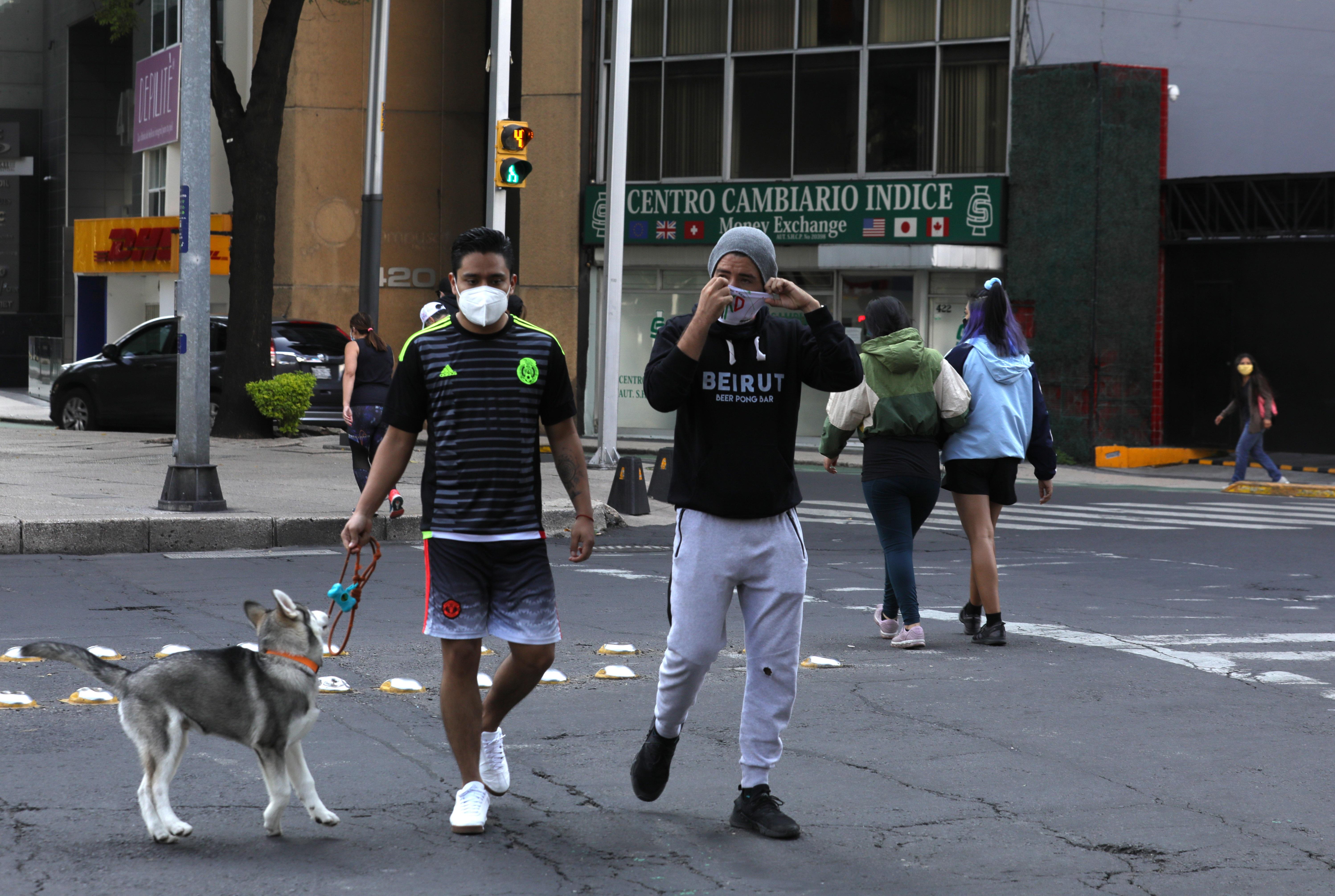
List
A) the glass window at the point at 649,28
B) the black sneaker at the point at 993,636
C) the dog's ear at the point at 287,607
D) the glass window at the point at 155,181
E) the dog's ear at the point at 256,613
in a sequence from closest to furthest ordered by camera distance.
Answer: the dog's ear at the point at 287,607
the dog's ear at the point at 256,613
the black sneaker at the point at 993,636
the glass window at the point at 649,28
the glass window at the point at 155,181

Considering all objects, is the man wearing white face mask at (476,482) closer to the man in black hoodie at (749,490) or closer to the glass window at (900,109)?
the man in black hoodie at (749,490)

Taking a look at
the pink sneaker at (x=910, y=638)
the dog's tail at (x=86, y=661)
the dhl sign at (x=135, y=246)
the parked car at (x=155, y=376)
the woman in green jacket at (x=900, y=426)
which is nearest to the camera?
the dog's tail at (x=86, y=661)

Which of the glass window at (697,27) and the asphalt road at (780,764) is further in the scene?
the glass window at (697,27)

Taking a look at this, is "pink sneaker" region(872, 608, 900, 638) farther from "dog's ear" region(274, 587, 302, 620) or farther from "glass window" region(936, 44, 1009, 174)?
"glass window" region(936, 44, 1009, 174)

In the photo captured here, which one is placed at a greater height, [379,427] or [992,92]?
[992,92]

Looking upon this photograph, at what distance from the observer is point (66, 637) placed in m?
7.74

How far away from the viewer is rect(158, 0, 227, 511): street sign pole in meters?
12.4

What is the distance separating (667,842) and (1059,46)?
854 inches

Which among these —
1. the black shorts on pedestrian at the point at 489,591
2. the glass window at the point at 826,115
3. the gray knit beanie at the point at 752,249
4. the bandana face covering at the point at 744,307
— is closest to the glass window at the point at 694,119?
the glass window at the point at 826,115

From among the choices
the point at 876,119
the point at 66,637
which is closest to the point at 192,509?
the point at 66,637

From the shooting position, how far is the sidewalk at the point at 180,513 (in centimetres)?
1138


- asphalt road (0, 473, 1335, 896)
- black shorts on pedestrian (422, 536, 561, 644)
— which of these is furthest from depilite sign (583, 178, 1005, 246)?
black shorts on pedestrian (422, 536, 561, 644)

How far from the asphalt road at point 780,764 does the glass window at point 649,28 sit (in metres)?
18.4

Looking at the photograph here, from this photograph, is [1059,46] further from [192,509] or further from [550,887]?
[550,887]
